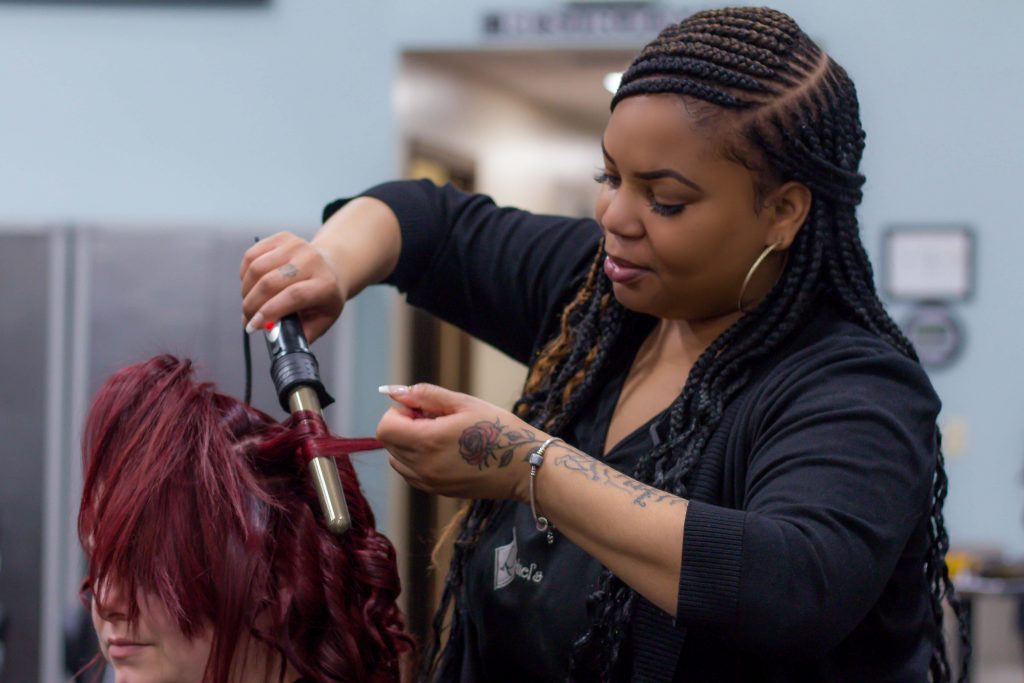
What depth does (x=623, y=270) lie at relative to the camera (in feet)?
4.20

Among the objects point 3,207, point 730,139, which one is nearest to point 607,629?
point 730,139

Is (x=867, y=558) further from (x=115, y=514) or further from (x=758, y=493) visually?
(x=115, y=514)

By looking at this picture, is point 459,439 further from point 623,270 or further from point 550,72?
point 550,72

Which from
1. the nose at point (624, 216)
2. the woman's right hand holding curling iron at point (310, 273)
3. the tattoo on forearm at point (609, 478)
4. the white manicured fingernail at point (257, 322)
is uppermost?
the nose at point (624, 216)

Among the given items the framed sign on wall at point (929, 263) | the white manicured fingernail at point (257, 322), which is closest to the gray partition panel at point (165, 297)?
the framed sign on wall at point (929, 263)

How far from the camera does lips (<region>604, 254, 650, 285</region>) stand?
4.17ft

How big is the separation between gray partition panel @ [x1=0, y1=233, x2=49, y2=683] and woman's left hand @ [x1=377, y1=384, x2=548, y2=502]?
271 centimetres

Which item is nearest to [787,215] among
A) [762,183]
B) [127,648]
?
[762,183]

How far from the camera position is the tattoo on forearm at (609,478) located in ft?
3.50

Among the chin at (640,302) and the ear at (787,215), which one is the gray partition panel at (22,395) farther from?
the ear at (787,215)

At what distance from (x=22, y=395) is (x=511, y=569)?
257 cm

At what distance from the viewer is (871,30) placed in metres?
3.83

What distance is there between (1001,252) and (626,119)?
300cm

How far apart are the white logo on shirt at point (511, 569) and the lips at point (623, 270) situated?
317 millimetres
